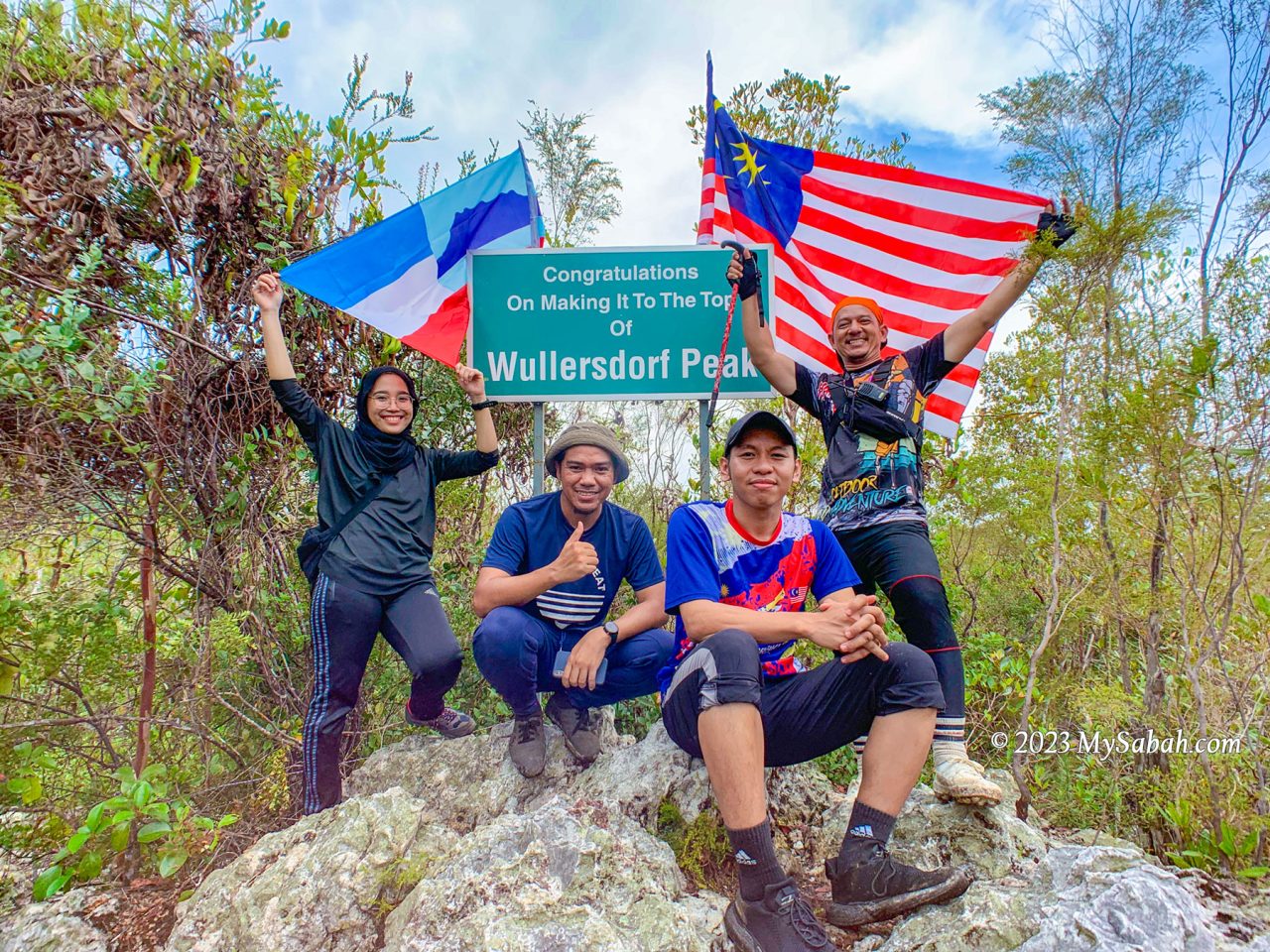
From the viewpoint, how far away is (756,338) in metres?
3.38

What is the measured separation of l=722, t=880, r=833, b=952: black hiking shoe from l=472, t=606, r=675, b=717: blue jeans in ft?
3.78

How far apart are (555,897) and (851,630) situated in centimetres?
129

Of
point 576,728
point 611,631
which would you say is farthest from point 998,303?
point 576,728

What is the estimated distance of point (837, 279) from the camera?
13.7ft

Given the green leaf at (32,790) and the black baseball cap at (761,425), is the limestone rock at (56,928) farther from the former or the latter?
the black baseball cap at (761,425)

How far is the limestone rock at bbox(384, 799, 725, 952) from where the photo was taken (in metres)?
2.13

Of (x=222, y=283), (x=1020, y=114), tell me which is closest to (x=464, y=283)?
(x=222, y=283)

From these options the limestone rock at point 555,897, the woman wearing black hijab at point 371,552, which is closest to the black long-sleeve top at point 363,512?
the woman wearing black hijab at point 371,552

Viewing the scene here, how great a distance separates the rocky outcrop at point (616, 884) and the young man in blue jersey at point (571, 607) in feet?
0.91

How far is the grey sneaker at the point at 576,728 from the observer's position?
325cm

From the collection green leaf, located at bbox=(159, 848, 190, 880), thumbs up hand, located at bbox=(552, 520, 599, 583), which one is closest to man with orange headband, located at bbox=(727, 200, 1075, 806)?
thumbs up hand, located at bbox=(552, 520, 599, 583)

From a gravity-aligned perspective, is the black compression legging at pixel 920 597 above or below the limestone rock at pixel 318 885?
above

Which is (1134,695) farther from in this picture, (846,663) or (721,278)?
(721,278)

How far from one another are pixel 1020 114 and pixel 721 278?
31.0ft
